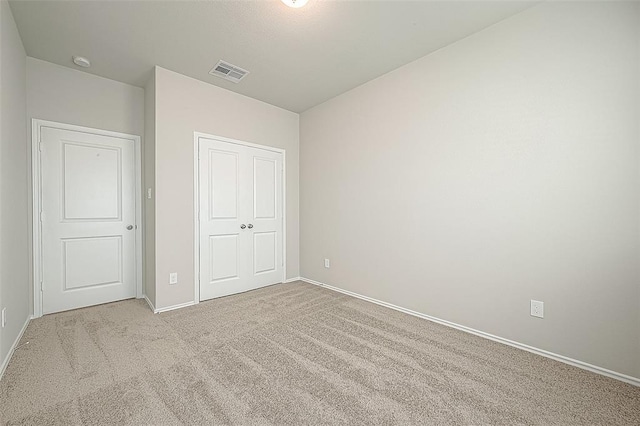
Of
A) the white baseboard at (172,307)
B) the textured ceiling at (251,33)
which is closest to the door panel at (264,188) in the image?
the textured ceiling at (251,33)

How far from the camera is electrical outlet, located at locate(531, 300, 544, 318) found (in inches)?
80.8

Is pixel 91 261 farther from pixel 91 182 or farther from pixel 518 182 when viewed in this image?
pixel 518 182

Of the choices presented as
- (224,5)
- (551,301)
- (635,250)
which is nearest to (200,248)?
(224,5)

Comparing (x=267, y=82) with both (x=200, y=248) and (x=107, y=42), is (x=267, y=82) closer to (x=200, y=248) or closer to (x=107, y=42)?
(x=107, y=42)

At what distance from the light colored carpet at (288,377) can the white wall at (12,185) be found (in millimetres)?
296

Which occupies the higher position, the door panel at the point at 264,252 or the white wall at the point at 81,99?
the white wall at the point at 81,99

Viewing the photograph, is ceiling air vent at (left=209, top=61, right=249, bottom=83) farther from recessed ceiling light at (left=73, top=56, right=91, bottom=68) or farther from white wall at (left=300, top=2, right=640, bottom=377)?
white wall at (left=300, top=2, right=640, bottom=377)

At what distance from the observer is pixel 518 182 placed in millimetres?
2154

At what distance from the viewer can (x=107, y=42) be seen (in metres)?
2.46

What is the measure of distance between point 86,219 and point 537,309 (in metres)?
4.57

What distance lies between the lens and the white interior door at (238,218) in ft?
10.8

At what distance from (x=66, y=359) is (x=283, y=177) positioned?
3026mm

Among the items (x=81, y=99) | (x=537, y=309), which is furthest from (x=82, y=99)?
(x=537, y=309)

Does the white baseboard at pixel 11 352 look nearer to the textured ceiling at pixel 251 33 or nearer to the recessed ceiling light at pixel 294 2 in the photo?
the textured ceiling at pixel 251 33
